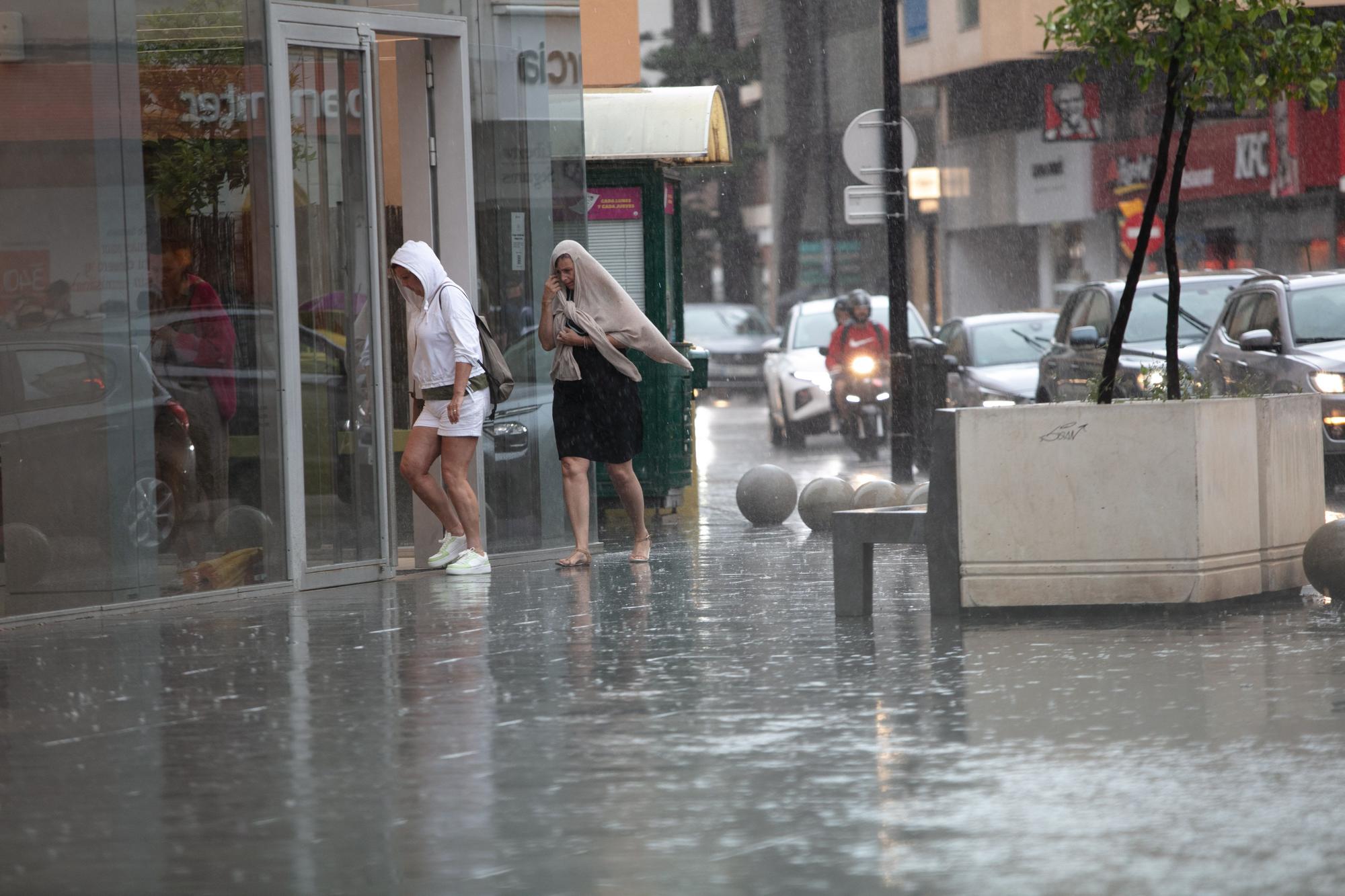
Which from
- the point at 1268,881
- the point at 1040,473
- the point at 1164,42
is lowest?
the point at 1268,881

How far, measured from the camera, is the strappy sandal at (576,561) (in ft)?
37.6

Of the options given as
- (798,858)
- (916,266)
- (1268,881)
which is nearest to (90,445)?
(798,858)

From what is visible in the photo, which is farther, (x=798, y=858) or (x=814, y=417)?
(x=814, y=417)

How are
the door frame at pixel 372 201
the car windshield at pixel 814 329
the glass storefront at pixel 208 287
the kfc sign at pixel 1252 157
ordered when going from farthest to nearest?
the kfc sign at pixel 1252 157 → the car windshield at pixel 814 329 → the door frame at pixel 372 201 → the glass storefront at pixel 208 287

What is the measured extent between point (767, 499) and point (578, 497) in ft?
10.1

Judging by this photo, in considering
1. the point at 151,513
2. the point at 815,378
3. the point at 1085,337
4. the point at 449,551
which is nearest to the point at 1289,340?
the point at 1085,337

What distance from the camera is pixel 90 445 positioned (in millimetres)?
9836

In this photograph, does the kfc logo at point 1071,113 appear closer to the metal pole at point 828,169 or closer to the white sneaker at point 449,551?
the metal pole at point 828,169

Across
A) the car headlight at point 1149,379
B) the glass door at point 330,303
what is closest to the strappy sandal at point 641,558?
the glass door at point 330,303

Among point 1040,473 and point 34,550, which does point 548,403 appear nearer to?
point 34,550

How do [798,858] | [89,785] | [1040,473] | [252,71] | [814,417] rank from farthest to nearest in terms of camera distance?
[814,417] → [252,71] → [1040,473] → [89,785] → [798,858]

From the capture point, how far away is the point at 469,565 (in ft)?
36.9

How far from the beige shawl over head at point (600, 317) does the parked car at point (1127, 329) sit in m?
7.73

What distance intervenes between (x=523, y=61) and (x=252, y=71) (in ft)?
6.68
